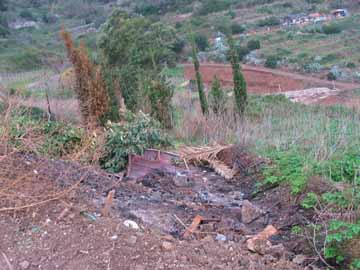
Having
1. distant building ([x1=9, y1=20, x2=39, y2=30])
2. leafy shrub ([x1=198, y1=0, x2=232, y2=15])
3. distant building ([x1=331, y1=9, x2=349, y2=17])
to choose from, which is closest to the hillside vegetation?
distant building ([x1=9, y1=20, x2=39, y2=30])

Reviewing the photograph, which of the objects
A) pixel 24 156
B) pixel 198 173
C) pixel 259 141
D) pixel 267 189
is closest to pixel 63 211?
pixel 24 156

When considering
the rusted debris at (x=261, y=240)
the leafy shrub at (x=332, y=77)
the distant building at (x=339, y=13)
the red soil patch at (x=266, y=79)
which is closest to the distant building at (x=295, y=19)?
the distant building at (x=339, y=13)

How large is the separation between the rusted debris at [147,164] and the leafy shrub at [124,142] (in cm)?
10

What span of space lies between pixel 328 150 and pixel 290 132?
1.90 m

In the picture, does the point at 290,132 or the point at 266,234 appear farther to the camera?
the point at 290,132

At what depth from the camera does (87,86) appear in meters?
9.63

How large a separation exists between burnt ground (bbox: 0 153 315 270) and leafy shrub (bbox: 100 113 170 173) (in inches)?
30.0

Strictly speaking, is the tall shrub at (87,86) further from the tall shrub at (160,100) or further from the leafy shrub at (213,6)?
the leafy shrub at (213,6)

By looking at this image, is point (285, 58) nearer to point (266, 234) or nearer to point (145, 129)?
point (145, 129)

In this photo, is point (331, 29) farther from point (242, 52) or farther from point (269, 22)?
point (242, 52)

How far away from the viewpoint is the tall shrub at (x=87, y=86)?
9414 mm

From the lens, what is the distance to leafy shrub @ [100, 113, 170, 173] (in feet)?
20.0

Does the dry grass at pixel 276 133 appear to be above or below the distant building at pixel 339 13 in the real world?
above

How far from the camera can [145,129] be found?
6371 mm
